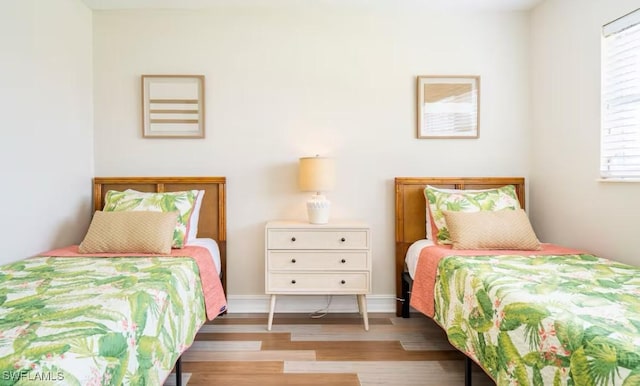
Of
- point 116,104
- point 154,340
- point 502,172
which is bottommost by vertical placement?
point 154,340

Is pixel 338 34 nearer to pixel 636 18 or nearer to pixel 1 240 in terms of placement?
pixel 636 18

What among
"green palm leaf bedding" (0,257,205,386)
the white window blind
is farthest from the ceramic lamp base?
the white window blind

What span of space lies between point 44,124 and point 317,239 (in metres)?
1.91

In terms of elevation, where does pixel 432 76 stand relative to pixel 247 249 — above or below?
above

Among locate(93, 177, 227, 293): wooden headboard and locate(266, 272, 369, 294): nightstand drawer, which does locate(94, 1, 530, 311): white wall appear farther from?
locate(266, 272, 369, 294): nightstand drawer

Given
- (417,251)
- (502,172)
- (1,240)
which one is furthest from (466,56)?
(1,240)

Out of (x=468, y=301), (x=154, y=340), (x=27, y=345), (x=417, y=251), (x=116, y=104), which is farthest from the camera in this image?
(x=116, y=104)

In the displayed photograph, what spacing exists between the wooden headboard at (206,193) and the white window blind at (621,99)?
2.58 m

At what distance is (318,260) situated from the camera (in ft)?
9.20

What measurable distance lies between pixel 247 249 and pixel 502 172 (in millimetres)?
2124

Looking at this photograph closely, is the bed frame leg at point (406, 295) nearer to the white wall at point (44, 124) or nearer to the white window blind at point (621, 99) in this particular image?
the white window blind at point (621, 99)

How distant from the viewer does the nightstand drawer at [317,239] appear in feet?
Answer: 9.21

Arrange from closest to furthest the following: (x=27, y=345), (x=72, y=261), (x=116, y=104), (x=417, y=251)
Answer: (x=27, y=345) → (x=72, y=261) → (x=417, y=251) → (x=116, y=104)

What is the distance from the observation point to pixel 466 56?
324 centimetres
